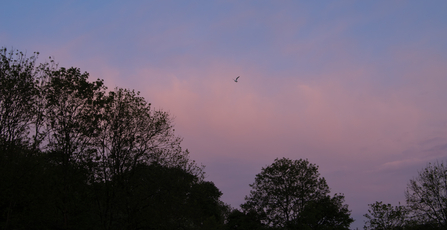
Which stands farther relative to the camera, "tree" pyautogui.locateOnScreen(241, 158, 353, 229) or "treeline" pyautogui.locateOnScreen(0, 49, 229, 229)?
"tree" pyautogui.locateOnScreen(241, 158, 353, 229)

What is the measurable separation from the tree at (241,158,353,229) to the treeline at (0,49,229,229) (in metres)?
26.4

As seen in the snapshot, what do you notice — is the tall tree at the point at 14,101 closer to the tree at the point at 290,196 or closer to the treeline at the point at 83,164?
the treeline at the point at 83,164

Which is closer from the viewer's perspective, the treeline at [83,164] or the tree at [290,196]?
the treeline at [83,164]

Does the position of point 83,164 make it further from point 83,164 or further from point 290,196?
point 290,196

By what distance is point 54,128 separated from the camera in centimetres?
3030

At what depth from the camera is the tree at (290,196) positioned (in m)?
59.5

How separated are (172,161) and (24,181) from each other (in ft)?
48.9

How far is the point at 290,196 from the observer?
61562 millimetres

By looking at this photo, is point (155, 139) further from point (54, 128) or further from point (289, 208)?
point (289, 208)

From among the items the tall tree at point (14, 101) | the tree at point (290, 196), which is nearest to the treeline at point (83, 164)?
the tall tree at point (14, 101)

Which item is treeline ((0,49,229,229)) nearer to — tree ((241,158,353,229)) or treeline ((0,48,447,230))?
treeline ((0,48,447,230))

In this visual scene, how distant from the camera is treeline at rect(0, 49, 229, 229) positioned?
27.1 metres

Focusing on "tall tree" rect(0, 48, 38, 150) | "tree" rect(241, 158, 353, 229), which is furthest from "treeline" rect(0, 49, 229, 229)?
"tree" rect(241, 158, 353, 229)

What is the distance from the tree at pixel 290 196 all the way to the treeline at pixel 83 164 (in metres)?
26.4
